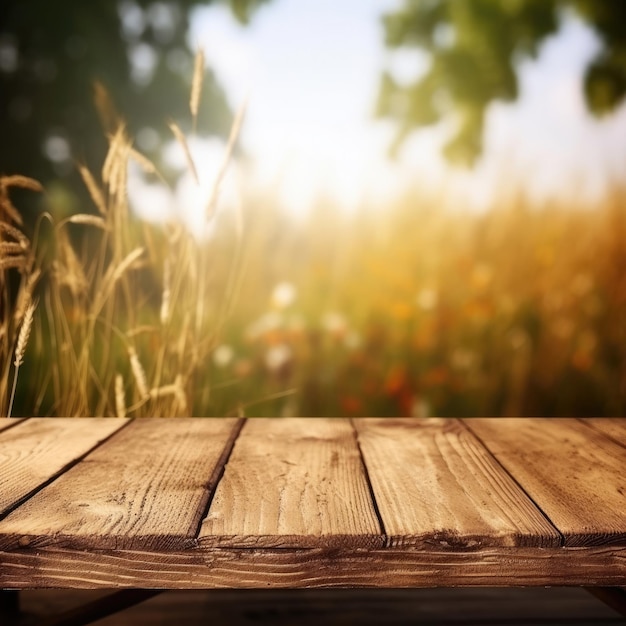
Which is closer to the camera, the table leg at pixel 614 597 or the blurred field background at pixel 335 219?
the table leg at pixel 614 597

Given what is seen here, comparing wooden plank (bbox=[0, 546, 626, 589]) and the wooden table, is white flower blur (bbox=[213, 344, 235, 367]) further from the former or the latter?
wooden plank (bbox=[0, 546, 626, 589])

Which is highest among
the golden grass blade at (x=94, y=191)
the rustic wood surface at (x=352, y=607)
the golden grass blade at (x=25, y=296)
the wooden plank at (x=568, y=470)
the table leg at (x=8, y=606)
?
the golden grass blade at (x=94, y=191)

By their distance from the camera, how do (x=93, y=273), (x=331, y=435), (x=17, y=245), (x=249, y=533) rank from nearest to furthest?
(x=249, y=533)
(x=331, y=435)
(x=17, y=245)
(x=93, y=273)

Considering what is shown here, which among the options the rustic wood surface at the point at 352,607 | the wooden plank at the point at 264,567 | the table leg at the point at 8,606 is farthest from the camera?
the rustic wood surface at the point at 352,607

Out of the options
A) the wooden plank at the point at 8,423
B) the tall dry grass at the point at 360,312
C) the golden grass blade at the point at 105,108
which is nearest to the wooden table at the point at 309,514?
the wooden plank at the point at 8,423

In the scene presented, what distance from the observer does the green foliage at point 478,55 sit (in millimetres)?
1806

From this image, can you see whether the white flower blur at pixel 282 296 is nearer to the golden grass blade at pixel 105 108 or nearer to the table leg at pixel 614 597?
the golden grass blade at pixel 105 108

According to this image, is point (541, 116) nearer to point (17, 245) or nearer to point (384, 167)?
point (384, 167)

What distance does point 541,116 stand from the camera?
1820 millimetres

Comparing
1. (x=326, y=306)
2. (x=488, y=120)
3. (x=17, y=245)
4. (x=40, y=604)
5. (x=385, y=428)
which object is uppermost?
(x=488, y=120)

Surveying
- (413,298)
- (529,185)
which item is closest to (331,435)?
(413,298)

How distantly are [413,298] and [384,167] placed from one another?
13.5 inches

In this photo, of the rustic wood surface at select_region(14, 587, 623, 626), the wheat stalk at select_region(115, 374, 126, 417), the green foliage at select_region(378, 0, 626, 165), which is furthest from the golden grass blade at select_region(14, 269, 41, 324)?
the green foliage at select_region(378, 0, 626, 165)

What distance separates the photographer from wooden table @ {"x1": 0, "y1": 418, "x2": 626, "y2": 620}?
2.59ft
